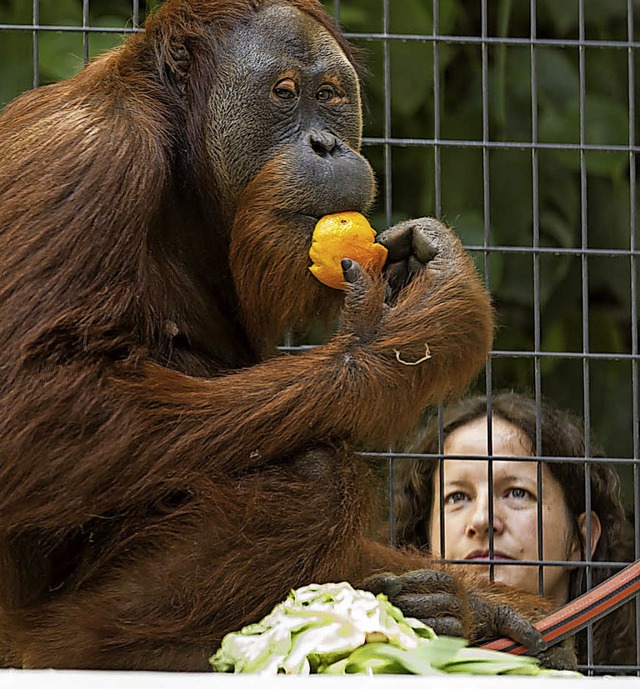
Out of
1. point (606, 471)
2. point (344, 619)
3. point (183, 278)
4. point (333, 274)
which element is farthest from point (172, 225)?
point (606, 471)

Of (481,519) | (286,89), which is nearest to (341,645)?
(286,89)

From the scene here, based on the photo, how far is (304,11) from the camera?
2.70 metres

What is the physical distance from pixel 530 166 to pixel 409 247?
1827 millimetres

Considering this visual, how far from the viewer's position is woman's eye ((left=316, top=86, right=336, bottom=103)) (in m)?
2.63

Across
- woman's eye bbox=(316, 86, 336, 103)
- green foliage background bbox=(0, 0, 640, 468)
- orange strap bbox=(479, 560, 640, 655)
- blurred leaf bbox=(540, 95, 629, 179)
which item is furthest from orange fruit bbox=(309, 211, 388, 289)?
blurred leaf bbox=(540, 95, 629, 179)

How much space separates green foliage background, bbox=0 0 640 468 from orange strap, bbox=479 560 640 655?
160 cm

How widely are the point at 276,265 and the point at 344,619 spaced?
2.28 feet

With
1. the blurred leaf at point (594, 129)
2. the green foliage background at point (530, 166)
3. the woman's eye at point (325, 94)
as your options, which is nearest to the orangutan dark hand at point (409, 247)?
the woman's eye at point (325, 94)

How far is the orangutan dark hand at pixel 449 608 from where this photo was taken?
253cm

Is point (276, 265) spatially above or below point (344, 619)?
above

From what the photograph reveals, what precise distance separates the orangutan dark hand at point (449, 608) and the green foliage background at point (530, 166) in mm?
1470

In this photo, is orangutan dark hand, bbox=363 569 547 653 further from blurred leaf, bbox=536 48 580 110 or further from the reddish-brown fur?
blurred leaf, bbox=536 48 580 110

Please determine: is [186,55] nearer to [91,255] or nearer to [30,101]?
[30,101]

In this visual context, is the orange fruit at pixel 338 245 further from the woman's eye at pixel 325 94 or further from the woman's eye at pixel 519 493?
the woman's eye at pixel 519 493
